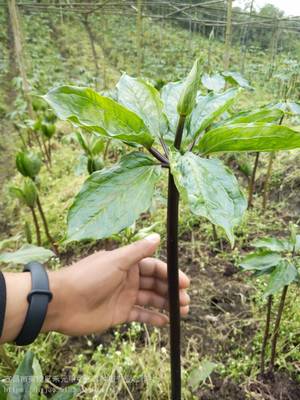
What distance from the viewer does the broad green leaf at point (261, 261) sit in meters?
1.11

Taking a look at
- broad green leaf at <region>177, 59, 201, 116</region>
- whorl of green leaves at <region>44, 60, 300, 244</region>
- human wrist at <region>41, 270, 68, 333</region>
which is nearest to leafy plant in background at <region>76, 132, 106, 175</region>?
human wrist at <region>41, 270, 68, 333</region>

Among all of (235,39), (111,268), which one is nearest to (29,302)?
(111,268)

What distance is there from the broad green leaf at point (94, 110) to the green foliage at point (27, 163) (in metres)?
1.57

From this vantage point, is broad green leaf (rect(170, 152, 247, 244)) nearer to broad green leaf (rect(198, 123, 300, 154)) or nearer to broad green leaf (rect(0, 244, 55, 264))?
broad green leaf (rect(198, 123, 300, 154))

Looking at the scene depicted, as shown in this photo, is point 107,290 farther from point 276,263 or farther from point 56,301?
point 276,263

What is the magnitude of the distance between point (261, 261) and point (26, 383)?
766mm

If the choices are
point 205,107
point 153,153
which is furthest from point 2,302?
point 205,107

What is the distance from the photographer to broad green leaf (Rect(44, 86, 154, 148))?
0.64 m

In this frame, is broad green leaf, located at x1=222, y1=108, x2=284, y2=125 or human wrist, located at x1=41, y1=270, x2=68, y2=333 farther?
human wrist, located at x1=41, y1=270, x2=68, y2=333

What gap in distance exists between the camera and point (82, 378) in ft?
4.83

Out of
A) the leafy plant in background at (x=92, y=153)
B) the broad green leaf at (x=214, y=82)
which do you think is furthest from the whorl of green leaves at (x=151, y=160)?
the broad green leaf at (x=214, y=82)

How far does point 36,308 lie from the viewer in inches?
37.4

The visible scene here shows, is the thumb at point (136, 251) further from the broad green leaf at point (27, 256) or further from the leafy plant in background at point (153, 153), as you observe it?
the broad green leaf at point (27, 256)

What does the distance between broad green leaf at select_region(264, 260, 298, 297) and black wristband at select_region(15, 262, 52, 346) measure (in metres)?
0.63
